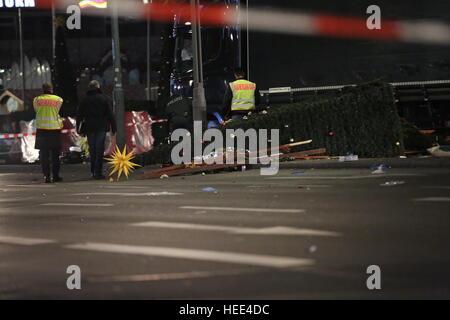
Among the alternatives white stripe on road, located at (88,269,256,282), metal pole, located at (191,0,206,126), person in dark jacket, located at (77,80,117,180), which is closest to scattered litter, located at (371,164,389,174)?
person in dark jacket, located at (77,80,117,180)

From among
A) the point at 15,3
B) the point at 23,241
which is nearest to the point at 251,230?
the point at 23,241

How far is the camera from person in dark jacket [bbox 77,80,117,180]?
20.8 metres

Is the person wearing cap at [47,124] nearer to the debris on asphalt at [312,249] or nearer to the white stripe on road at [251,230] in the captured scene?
the white stripe on road at [251,230]

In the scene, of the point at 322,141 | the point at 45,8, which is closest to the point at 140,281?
the point at 322,141

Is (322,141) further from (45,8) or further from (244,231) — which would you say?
(45,8)

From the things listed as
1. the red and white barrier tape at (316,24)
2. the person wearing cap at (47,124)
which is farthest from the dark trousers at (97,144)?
the red and white barrier tape at (316,24)

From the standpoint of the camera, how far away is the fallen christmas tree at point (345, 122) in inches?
817

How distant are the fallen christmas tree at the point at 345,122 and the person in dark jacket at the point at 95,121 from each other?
7.99 ft

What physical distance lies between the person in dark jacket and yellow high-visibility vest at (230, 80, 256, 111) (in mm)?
2795

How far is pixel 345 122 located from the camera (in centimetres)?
2117

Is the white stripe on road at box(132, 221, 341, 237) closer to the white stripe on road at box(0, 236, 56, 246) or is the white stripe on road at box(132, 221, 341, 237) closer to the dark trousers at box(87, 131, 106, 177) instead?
the white stripe on road at box(0, 236, 56, 246)

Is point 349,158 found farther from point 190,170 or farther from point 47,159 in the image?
point 47,159

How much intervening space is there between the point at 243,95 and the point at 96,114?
3.24m

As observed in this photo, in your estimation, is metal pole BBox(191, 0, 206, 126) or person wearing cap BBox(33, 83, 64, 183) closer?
person wearing cap BBox(33, 83, 64, 183)
